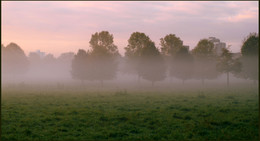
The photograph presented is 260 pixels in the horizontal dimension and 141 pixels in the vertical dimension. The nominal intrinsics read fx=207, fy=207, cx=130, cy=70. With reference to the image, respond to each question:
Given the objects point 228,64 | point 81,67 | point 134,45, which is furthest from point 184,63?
point 81,67

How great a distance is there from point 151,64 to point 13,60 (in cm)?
4848

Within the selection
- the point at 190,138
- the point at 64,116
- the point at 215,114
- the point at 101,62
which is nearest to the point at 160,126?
the point at 190,138

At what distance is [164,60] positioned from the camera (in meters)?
53.4

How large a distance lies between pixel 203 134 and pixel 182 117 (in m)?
3.84

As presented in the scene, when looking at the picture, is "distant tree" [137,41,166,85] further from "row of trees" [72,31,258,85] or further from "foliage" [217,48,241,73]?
"foliage" [217,48,241,73]

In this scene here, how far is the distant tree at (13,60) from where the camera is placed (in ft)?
224

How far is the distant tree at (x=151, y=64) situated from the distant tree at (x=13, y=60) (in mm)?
44680

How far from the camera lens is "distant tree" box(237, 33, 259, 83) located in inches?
1864

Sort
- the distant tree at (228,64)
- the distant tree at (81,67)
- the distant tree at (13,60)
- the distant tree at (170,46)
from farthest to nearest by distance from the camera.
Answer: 1. the distant tree at (13,60)
2. the distant tree at (170,46)
3. the distant tree at (81,67)
4. the distant tree at (228,64)

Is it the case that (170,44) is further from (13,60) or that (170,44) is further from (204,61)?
(13,60)

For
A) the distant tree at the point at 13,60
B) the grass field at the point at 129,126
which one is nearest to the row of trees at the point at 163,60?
the distant tree at the point at 13,60

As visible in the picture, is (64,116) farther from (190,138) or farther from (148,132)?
(190,138)

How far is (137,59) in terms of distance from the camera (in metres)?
55.6

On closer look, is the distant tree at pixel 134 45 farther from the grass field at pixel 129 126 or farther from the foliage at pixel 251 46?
the grass field at pixel 129 126
